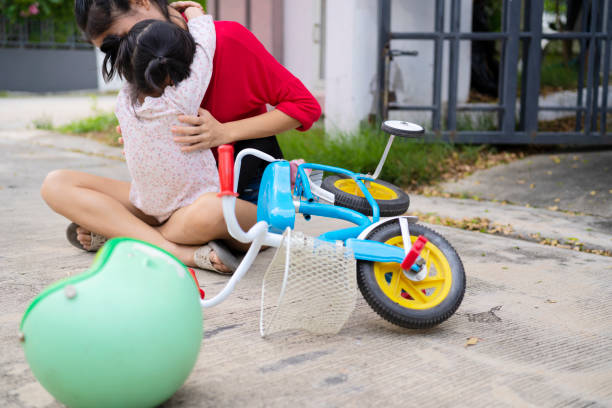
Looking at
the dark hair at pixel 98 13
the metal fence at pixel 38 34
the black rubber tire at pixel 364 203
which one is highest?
the metal fence at pixel 38 34

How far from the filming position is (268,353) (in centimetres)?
167

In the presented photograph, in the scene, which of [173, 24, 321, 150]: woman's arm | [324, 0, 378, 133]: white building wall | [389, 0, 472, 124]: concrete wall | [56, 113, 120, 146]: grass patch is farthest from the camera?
[56, 113, 120, 146]: grass patch

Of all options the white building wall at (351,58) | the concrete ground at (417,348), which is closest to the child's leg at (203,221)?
the concrete ground at (417,348)

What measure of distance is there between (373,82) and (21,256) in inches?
122

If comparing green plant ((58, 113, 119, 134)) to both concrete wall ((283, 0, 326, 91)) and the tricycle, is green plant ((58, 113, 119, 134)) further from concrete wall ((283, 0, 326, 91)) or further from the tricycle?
the tricycle

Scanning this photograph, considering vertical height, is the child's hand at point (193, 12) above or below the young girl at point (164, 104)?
above

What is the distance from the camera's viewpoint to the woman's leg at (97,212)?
7.66ft

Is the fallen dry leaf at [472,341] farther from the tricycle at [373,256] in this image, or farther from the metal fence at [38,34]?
the metal fence at [38,34]

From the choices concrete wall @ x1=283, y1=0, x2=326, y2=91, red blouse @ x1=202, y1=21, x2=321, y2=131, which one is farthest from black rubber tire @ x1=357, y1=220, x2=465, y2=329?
concrete wall @ x1=283, y1=0, x2=326, y2=91

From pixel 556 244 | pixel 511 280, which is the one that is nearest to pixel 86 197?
pixel 511 280

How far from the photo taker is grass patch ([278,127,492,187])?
4.22 m

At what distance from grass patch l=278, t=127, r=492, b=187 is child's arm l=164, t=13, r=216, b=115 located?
2077 mm

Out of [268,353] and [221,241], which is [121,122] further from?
[268,353]

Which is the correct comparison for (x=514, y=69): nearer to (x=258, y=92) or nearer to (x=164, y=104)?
(x=258, y=92)
